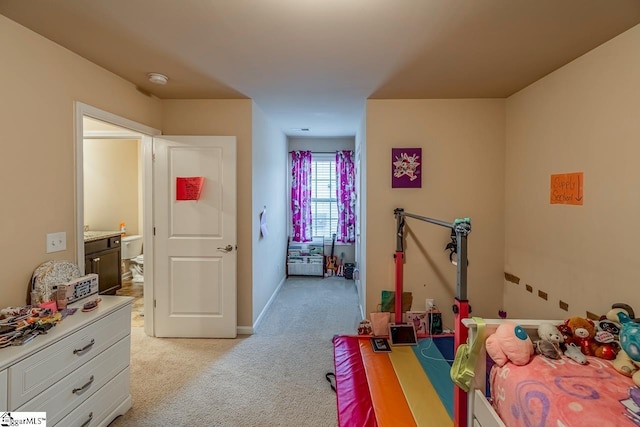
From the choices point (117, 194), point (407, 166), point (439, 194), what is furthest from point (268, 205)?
point (117, 194)

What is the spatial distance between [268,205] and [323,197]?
72.9 inches

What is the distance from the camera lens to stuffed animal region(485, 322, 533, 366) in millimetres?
1382

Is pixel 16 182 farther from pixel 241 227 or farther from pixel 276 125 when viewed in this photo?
pixel 276 125

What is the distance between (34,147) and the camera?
71.6 inches

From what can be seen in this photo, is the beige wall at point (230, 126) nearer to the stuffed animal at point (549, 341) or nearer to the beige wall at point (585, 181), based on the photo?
the stuffed animal at point (549, 341)

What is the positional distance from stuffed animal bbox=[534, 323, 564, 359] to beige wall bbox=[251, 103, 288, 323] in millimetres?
2436

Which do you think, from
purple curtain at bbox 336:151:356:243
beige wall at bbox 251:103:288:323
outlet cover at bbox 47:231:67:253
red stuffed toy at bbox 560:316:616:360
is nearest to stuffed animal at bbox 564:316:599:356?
red stuffed toy at bbox 560:316:616:360

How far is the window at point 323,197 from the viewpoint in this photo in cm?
561

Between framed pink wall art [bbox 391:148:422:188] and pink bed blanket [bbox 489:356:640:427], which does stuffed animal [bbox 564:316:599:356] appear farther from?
framed pink wall art [bbox 391:148:422:188]

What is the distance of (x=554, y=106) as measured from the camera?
2377 millimetres

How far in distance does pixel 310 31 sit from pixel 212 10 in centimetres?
54

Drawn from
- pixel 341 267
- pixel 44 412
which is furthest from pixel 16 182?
pixel 341 267

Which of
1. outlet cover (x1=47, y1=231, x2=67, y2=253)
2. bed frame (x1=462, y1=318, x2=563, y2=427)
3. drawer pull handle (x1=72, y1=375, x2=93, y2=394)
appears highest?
outlet cover (x1=47, y1=231, x2=67, y2=253)

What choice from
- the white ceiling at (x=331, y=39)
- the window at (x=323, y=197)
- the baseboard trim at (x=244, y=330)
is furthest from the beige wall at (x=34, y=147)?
the window at (x=323, y=197)
